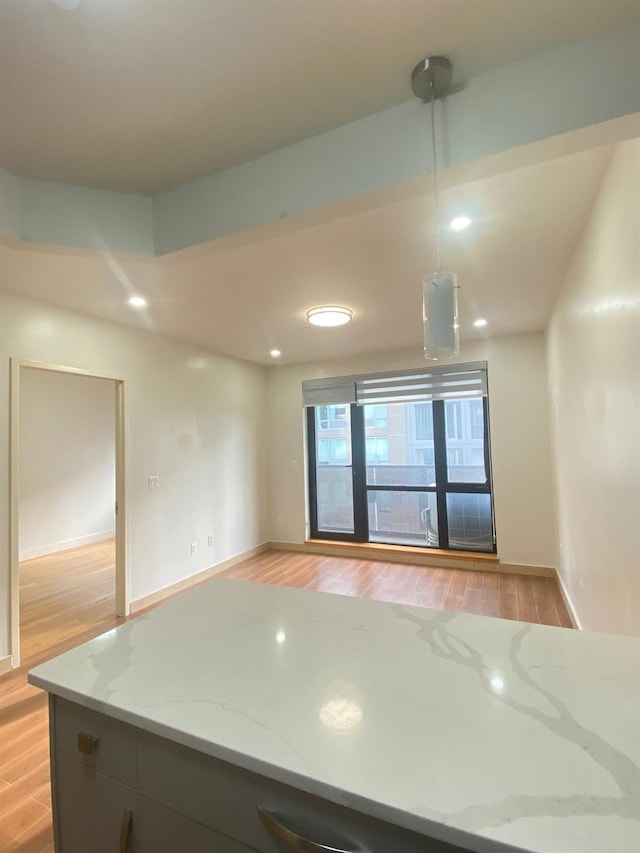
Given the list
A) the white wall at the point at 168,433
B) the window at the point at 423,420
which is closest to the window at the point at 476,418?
the window at the point at 423,420

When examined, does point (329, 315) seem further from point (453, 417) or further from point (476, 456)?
point (476, 456)

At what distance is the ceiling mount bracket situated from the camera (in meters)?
1.14

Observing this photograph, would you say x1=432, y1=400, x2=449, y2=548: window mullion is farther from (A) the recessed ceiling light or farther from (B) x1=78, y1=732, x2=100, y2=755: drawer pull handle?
(B) x1=78, y1=732, x2=100, y2=755: drawer pull handle

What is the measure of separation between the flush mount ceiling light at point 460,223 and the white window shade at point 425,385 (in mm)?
2539

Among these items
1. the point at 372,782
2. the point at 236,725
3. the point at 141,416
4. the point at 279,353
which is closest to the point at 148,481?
the point at 141,416

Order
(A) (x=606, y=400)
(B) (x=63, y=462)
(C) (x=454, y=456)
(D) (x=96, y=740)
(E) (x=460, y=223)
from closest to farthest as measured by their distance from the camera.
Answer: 1. (D) (x=96, y=740)
2. (A) (x=606, y=400)
3. (E) (x=460, y=223)
4. (C) (x=454, y=456)
5. (B) (x=63, y=462)

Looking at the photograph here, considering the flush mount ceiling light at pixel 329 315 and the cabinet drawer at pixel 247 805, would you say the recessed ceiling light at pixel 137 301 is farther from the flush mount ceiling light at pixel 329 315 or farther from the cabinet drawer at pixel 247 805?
the cabinet drawer at pixel 247 805

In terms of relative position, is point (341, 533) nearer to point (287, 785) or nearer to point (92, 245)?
point (92, 245)

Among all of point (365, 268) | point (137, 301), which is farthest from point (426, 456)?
point (137, 301)

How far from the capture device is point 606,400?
5.76 feet

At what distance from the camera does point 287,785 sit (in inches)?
26.2

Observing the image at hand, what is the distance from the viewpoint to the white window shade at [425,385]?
4.36m

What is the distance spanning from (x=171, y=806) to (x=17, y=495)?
101 inches

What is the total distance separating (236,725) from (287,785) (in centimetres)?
13
